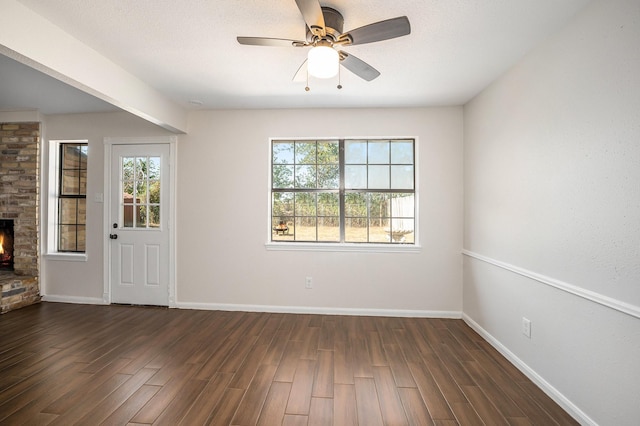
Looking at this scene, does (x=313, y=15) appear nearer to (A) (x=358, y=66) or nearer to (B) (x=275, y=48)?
(A) (x=358, y=66)

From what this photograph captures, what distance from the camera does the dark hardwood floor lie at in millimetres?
1927

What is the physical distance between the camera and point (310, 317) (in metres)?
3.65

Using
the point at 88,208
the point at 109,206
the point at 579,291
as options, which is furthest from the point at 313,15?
the point at 88,208

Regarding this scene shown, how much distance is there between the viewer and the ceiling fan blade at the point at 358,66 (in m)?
2.05

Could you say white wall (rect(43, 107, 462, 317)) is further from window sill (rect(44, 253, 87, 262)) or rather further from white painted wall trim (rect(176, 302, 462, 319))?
window sill (rect(44, 253, 87, 262))

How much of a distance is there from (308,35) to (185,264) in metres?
3.15

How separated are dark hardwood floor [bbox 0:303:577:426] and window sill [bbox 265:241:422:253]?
0.83m

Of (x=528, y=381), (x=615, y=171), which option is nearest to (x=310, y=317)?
(x=528, y=381)

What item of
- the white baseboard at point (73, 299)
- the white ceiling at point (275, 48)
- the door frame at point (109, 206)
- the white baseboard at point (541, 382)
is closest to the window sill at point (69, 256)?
the door frame at point (109, 206)

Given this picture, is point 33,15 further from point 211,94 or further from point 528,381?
point 528,381

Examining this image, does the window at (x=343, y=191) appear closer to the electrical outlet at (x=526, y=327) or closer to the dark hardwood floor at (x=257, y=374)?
the dark hardwood floor at (x=257, y=374)

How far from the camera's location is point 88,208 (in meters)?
4.11

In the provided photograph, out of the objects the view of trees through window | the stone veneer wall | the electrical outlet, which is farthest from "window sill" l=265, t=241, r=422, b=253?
the stone veneer wall

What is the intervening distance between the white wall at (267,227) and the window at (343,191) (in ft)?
0.54
